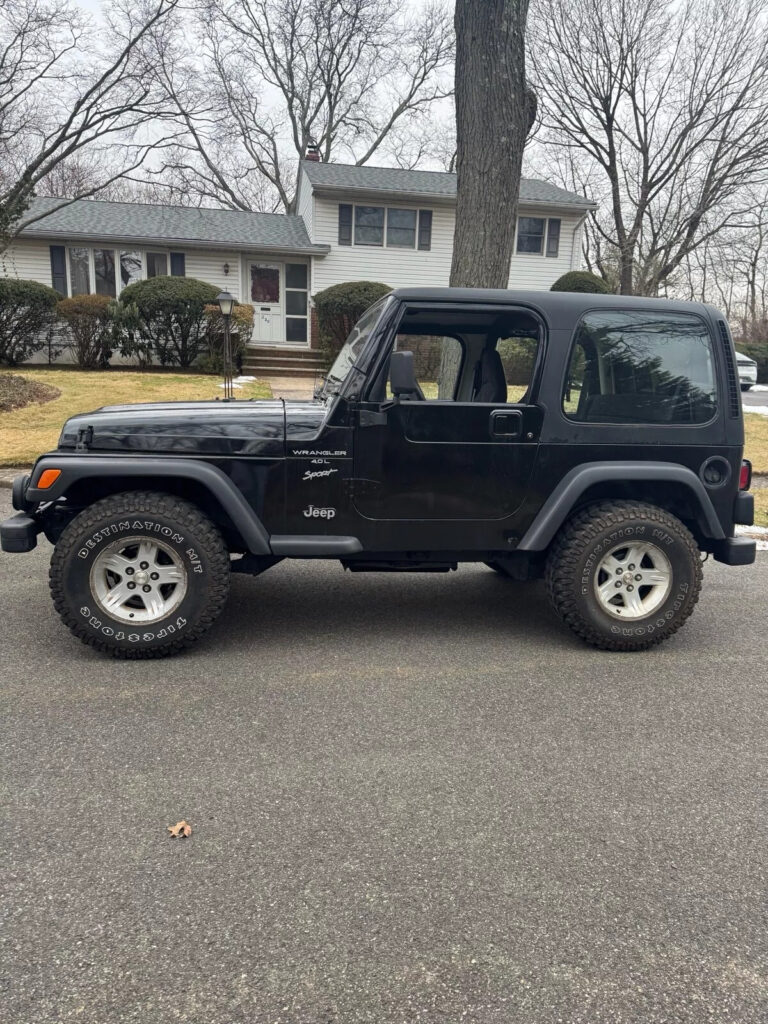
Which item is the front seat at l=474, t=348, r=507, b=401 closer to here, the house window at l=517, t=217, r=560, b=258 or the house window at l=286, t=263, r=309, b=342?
the house window at l=286, t=263, r=309, b=342

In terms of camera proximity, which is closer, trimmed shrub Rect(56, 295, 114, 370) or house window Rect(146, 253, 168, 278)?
trimmed shrub Rect(56, 295, 114, 370)

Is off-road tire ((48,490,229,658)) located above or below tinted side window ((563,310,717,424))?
below

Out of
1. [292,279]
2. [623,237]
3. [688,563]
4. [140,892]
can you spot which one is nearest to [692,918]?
[140,892]

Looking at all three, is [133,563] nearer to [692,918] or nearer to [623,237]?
[692,918]

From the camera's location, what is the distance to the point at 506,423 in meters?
3.97

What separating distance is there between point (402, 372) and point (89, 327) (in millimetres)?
13904

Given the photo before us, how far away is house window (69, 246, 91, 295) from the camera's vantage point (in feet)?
66.9

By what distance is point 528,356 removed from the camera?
417 centimetres

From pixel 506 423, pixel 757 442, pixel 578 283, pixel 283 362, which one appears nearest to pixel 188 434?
pixel 506 423

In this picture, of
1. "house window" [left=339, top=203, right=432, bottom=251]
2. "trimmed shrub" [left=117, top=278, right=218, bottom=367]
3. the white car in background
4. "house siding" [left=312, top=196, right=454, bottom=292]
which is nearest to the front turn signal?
"trimmed shrub" [left=117, top=278, right=218, bottom=367]

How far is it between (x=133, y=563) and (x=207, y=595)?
43 cm

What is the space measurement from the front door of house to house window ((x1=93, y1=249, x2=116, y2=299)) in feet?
12.7

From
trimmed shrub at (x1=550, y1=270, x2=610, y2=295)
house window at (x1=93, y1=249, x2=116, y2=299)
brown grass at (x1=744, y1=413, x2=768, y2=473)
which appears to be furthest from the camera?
house window at (x1=93, y1=249, x2=116, y2=299)

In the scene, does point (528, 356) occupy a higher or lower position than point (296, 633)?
higher
